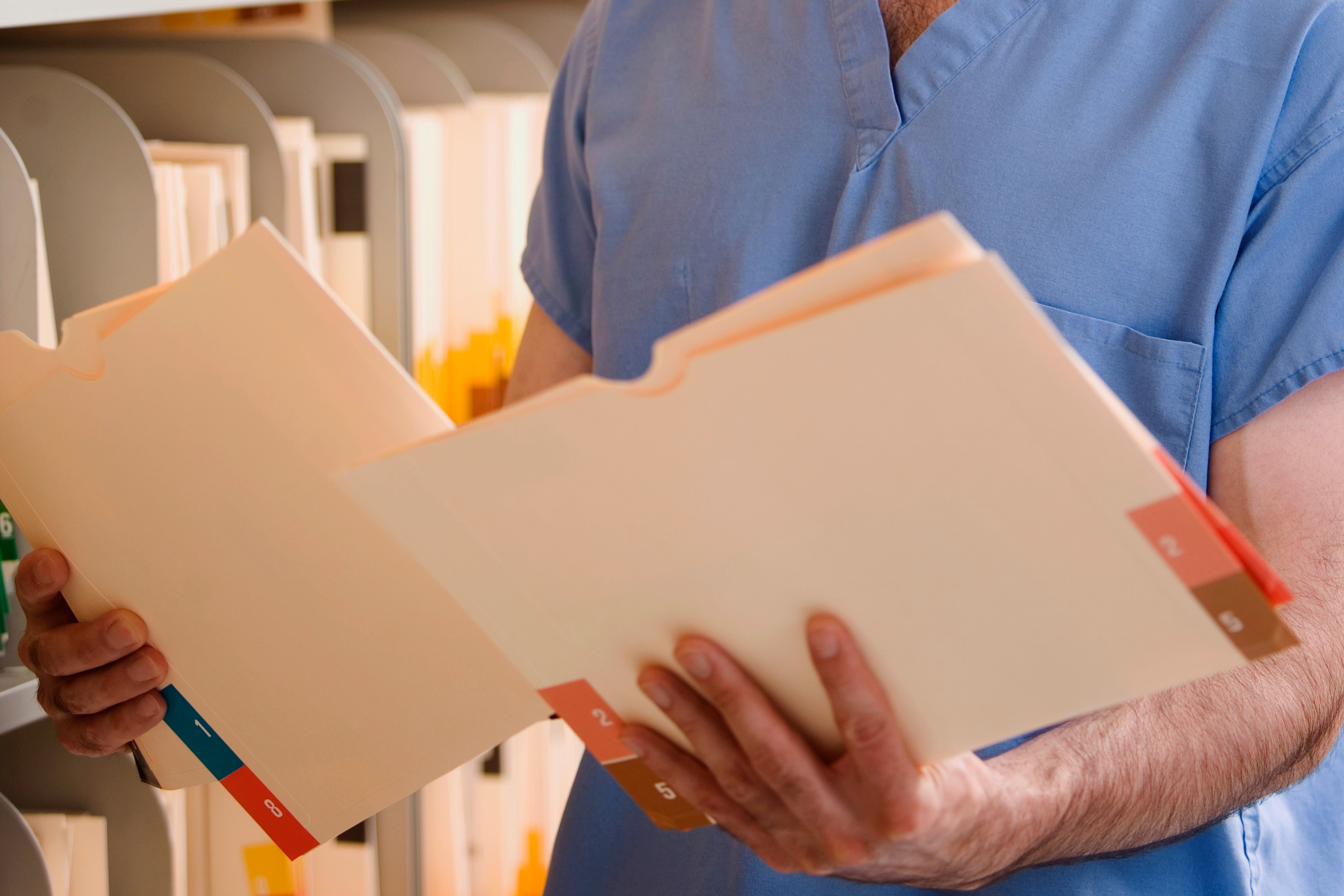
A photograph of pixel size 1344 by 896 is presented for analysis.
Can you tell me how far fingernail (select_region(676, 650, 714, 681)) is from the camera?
0.49 meters

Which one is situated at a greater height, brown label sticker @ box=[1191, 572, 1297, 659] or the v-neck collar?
the v-neck collar

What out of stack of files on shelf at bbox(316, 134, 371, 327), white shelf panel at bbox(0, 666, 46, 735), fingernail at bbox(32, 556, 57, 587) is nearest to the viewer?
fingernail at bbox(32, 556, 57, 587)

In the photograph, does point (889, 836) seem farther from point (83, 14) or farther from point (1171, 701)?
point (83, 14)

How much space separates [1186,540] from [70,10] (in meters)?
0.83

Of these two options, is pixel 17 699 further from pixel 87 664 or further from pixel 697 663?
pixel 697 663

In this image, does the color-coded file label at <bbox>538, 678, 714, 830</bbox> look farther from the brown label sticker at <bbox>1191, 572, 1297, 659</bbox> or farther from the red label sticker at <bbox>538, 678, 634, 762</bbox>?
the brown label sticker at <bbox>1191, 572, 1297, 659</bbox>

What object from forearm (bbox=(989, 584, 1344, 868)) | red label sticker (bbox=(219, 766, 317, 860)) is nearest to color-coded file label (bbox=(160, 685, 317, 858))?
red label sticker (bbox=(219, 766, 317, 860))

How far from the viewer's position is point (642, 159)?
0.92 metres

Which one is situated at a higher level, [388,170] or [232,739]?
[388,170]

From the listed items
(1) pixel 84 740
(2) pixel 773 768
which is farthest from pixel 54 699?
(2) pixel 773 768

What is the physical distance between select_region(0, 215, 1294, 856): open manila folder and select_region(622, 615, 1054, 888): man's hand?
0.02 meters

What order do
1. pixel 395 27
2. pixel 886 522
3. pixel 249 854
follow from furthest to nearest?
pixel 395 27, pixel 249 854, pixel 886 522

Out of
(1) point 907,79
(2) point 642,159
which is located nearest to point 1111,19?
(1) point 907,79

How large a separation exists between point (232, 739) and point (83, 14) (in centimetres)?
54
